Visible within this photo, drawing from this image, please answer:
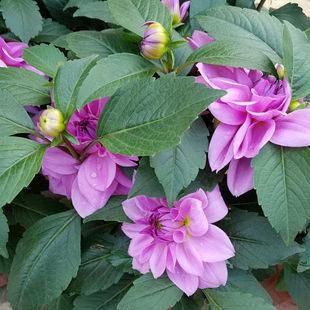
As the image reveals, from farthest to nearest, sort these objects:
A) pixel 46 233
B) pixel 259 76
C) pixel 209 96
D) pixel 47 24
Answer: pixel 47 24 → pixel 46 233 → pixel 259 76 → pixel 209 96

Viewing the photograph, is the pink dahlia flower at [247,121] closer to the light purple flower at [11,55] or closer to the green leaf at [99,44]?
the green leaf at [99,44]

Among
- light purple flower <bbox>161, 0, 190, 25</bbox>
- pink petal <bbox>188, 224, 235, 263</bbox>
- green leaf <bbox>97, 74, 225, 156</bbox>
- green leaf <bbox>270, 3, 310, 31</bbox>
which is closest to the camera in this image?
green leaf <bbox>97, 74, 225, 156</bbox>

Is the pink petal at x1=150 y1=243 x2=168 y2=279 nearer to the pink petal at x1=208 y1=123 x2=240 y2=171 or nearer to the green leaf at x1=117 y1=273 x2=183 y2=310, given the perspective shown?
the green leaf at x1=117 y1=273 x2=183 y2=310

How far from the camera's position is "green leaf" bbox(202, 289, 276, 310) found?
53cm

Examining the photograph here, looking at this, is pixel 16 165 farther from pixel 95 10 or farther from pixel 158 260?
pixel 95 10

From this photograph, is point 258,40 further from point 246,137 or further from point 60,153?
point 60,153

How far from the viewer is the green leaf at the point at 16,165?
44 cm

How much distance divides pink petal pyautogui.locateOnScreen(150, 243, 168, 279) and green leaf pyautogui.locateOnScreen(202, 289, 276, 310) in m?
0.10

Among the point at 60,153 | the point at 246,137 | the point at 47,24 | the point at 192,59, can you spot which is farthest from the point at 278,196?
the point at 47,24

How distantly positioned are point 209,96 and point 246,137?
0.09 m

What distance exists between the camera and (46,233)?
64 cm

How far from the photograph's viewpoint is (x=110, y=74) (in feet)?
1.62

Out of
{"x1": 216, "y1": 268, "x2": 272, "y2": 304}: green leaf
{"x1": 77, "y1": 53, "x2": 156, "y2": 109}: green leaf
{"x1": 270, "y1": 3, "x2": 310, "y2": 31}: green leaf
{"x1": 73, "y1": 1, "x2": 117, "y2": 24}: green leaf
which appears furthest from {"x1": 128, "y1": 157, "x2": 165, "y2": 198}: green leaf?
{"x1": 270, "y1": 3, "x2": 310, "y2": 31}: green leaf

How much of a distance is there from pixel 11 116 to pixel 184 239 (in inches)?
11.2
